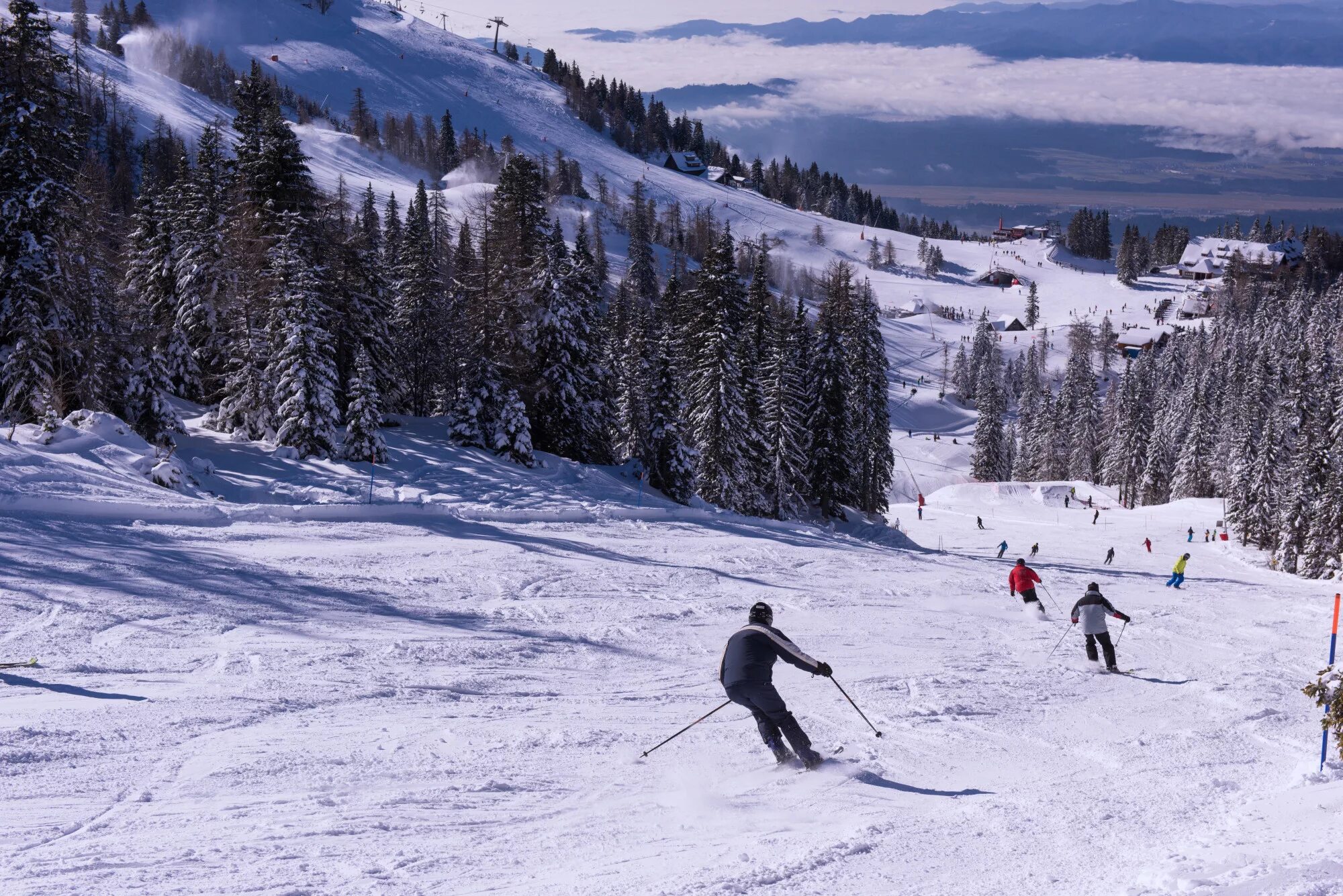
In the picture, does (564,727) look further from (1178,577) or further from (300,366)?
(1178,577)

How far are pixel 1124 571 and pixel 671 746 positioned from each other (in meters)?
29.4

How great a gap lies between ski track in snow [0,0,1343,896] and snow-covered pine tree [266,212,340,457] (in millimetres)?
5772

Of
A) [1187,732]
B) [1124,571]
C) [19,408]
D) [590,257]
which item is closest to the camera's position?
[1187,732]

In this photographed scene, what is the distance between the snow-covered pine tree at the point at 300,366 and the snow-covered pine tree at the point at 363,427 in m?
0.63

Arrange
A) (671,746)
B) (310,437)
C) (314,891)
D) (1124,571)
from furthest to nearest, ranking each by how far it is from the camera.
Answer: (1124,571)
(310,437)
(671,746)
(314,891)

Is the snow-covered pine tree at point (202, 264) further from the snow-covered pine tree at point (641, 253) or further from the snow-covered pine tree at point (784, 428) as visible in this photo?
the snow-covered pine tree at point (641, 253)

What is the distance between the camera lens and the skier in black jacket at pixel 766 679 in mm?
8602

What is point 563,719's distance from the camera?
9781mm

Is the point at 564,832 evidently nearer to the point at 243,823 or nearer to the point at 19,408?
the point at 243,823

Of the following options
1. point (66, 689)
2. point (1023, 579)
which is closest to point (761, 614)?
point (66, 689)

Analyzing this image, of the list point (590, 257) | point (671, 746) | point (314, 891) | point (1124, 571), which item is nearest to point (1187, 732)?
point (671, 746)

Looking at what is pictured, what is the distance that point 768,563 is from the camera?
21578 millimetres

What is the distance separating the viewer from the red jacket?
1905 centimetres

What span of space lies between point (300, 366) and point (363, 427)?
2789 millimetres
